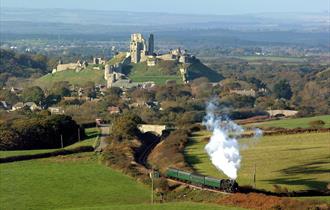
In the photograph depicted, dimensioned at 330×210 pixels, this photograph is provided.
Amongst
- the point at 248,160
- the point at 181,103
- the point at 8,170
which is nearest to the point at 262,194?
the point at 248,160

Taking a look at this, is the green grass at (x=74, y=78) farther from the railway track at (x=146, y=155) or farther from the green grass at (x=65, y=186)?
the green grass at (x=65, y=186)

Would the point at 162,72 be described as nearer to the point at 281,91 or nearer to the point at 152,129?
the point at 281,91

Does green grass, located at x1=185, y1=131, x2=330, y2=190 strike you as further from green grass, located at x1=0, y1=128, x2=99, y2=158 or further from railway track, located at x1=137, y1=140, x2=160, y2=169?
green grass, located at x1=0, y1=128, x2=99, y2=158

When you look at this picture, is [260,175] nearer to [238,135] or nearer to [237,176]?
[237,176]

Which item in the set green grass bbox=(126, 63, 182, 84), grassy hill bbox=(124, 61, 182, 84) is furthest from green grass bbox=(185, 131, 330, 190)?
grassy hill bbox=(124, 61, 182, 84)

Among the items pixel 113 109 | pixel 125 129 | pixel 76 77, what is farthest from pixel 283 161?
pixel 76 77

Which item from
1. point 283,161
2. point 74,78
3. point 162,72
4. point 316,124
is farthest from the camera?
point 74,78

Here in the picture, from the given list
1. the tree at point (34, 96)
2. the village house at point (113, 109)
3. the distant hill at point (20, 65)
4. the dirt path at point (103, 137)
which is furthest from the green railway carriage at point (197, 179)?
the distant hill at point (20, 65)
